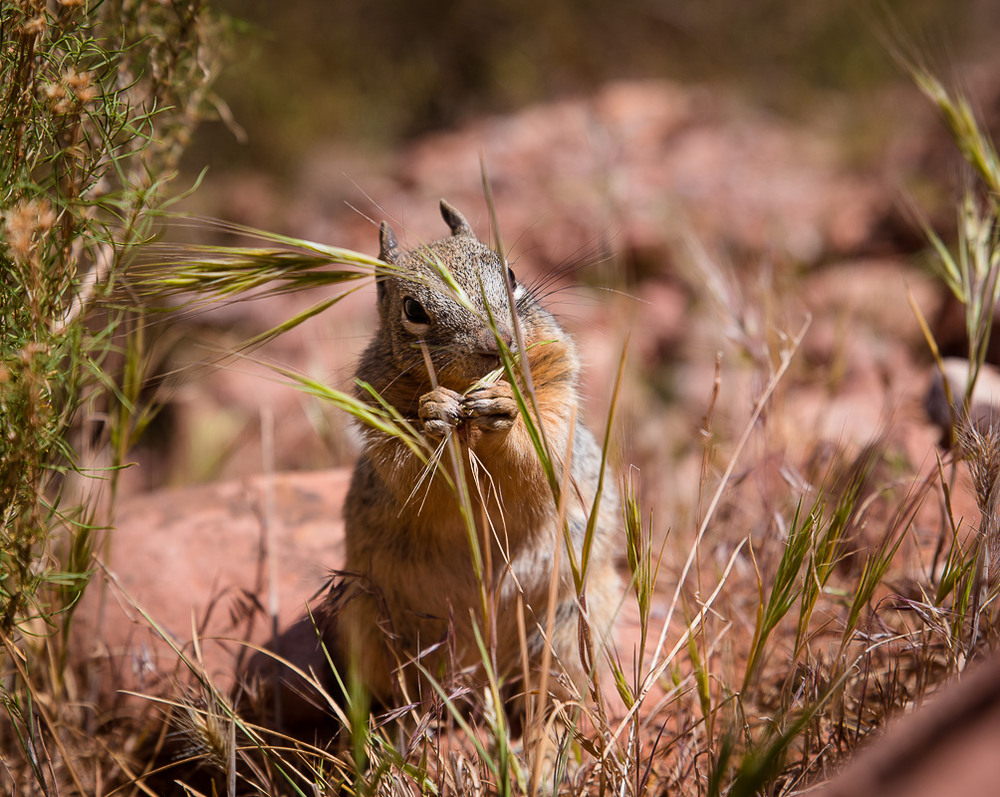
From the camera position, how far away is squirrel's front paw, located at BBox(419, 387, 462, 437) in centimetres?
243

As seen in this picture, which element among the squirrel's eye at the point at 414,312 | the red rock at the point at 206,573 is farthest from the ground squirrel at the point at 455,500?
the red rock at the point at 206,573

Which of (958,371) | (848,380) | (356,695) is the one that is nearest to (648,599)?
(356,695)

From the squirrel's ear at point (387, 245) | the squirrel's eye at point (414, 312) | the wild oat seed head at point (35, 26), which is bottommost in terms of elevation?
the squirrel's eye at point (414, 312)

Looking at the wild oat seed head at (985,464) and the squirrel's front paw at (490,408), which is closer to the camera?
the wild oat seed head at (985,464)

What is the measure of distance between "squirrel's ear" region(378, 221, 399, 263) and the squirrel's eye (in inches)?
14.6

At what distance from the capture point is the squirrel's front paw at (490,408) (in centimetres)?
252

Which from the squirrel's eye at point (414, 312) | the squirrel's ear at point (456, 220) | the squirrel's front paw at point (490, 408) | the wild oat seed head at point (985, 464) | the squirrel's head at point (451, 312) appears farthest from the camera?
the squirrel's ear at point (456, 220)

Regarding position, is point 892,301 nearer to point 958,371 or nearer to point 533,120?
point 958,371

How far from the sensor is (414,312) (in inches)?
117

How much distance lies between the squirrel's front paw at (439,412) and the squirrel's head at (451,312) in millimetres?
227

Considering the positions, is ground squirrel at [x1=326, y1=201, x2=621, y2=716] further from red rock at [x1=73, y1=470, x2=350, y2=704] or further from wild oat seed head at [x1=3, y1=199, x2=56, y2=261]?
wild oat seed head at [x1=3, y1=199, x2=56, y2=261]

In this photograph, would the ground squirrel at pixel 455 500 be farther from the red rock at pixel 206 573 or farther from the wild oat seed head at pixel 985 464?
the wild oat seed head at pixel 985 464

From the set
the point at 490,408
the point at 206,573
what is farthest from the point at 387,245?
the point at 206,573

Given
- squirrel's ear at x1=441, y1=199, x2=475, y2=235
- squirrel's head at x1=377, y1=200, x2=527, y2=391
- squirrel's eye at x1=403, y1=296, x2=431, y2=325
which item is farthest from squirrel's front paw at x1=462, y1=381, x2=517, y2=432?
squirrel's ear at x1=441, y1=199, x2=475, y2=235
